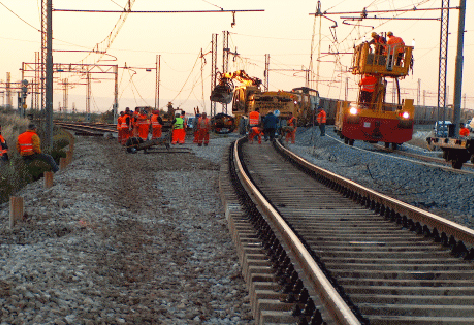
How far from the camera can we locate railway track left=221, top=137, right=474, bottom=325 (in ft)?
14.0

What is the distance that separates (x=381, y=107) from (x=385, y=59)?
1.76 metres

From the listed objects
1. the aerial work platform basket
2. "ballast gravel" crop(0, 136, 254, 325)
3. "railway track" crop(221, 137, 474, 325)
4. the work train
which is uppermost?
the aerial work platform basket

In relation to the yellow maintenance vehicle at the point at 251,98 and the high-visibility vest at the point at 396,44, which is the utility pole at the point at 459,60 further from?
the yellow maintenance vehicle at the point at 251,98

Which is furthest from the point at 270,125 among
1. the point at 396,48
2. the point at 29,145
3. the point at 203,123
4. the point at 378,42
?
the point at 29,145

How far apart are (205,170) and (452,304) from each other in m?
10.8

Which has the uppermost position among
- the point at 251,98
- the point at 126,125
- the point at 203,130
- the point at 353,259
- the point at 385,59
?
the point at 385,59

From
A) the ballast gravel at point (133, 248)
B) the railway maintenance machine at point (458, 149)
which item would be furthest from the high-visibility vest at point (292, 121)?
the ballast gravel at point (133, 248)

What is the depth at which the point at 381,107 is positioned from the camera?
2092 cm

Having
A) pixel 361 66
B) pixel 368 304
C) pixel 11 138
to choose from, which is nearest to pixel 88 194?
pixel 368 304

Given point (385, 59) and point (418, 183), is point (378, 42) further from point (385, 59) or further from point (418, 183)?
point (418, 183)

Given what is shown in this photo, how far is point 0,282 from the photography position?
5.09 meters

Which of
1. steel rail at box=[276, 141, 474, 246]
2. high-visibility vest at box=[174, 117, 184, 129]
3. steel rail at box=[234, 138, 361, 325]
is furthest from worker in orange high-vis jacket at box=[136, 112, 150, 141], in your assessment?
steel rail at box=[234, 138, 361, 325]

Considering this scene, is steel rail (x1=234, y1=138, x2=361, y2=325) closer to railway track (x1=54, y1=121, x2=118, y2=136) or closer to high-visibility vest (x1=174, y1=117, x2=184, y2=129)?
high-visibility vest (x1=174, y1=117, x2=184, y2=129)

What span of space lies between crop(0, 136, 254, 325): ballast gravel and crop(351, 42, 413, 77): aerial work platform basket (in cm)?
1133
